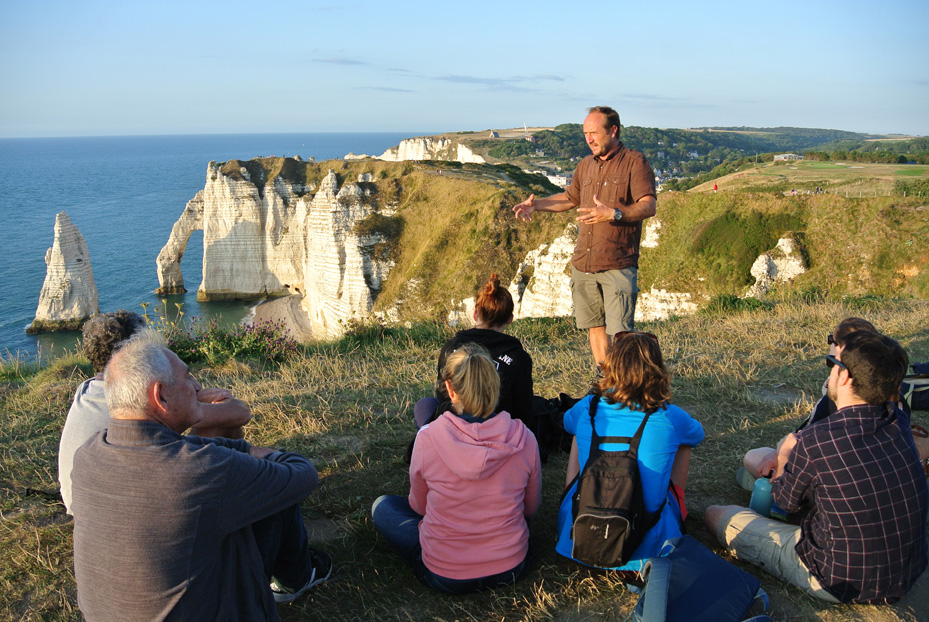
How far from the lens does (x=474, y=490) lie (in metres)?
2.94

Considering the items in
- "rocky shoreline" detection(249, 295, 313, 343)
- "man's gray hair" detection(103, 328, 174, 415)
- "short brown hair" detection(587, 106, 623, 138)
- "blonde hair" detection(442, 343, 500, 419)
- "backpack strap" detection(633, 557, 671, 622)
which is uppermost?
"short brown hair" detection(587, 106, 623, 138)

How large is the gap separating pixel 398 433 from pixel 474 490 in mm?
2271

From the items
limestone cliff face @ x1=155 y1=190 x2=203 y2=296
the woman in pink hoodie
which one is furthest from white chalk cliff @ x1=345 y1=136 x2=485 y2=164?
the woman in pink hoodie

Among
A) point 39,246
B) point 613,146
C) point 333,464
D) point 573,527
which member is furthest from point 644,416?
point 39,246

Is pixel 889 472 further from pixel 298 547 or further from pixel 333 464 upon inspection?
pixel 333 464

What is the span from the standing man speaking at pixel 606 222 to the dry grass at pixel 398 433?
34.0 inches

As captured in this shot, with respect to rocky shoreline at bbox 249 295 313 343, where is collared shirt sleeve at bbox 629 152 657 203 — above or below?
above

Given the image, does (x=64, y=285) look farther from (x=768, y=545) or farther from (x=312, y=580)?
(x=768, y=545)

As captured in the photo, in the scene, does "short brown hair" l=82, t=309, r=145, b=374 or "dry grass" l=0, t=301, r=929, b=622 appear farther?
"short brown hair" l=82, t=309, r=145, b=374

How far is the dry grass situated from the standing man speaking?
0.86m

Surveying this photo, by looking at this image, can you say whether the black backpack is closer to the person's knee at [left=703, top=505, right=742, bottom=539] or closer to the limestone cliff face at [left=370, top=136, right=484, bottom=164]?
the person's knee at [left=703, top=505, right=742, bottom=539]

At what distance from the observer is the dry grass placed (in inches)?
123

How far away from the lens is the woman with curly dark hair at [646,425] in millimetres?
3117

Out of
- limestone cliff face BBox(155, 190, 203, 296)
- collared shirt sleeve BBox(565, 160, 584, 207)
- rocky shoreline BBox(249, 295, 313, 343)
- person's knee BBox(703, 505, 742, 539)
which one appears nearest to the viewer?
person's knee BBox(703, 505, 742, 539)
